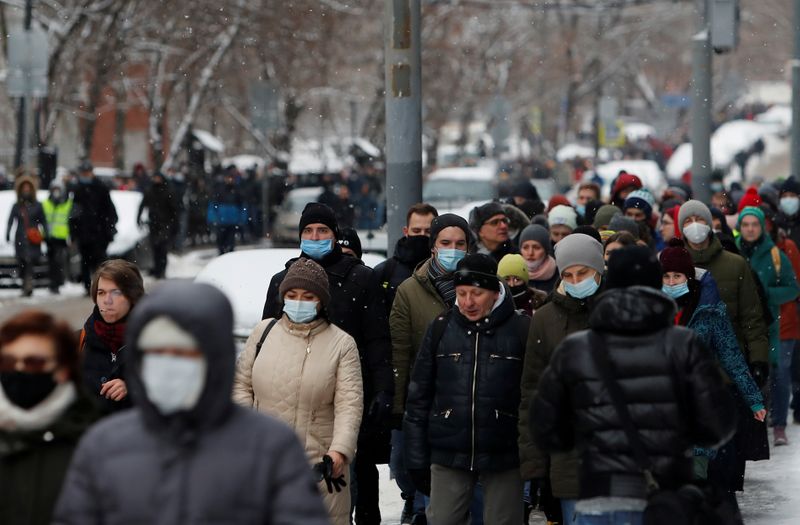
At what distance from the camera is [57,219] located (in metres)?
24.1

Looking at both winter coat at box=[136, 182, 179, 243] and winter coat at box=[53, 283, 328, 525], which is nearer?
winter coat at box=[53, 283, 328, 525]

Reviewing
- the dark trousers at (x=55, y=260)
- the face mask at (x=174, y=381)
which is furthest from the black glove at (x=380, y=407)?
the dark trousers at (x=55, y=260)

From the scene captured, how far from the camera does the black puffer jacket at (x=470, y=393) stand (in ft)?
24.2

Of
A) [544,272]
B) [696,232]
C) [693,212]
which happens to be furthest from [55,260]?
[696,232]

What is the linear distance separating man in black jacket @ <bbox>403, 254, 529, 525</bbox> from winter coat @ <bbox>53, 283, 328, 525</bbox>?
330 cm

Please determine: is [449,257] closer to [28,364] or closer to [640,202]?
[640,202]

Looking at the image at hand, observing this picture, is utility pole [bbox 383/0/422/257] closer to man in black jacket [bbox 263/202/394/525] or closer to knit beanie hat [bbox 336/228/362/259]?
knit beanie hat [bbox 336/228/362/259]

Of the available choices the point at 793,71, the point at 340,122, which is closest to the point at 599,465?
the point at 793,71

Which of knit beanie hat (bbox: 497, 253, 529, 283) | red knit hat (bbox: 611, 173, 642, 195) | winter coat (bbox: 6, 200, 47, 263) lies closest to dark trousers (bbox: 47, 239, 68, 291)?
winter coat (bbox: 6, 200, 47, 263)

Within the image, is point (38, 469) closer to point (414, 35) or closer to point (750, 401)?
point (750, 401)

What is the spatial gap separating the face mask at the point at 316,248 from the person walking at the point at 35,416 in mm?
3796

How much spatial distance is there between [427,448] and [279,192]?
3178 centimetres

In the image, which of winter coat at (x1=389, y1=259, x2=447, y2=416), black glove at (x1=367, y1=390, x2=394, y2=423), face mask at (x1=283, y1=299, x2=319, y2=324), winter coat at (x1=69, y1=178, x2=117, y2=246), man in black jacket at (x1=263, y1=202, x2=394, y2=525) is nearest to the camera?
face mask at (x1=283, y1=299, x2=319, y2=324)

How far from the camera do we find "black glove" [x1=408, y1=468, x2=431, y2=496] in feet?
25.2
